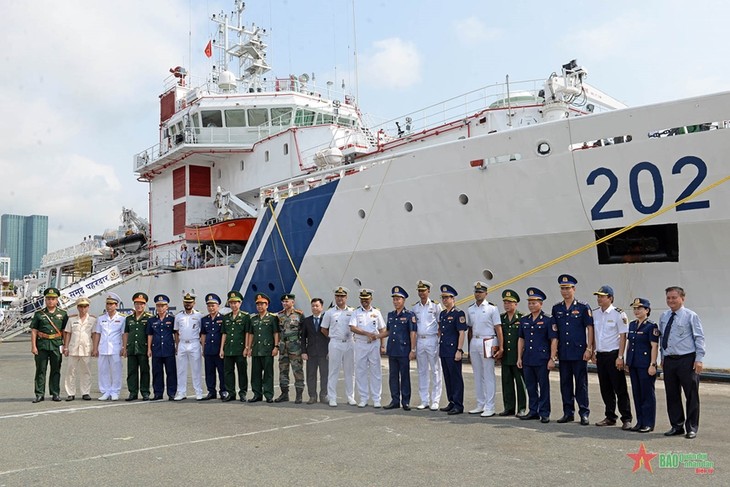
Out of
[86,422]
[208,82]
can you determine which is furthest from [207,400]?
[208,82]

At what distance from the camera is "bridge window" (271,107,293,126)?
58.8 ft

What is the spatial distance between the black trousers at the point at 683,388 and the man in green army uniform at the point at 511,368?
4.66 ft

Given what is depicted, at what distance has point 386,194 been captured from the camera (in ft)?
35.5

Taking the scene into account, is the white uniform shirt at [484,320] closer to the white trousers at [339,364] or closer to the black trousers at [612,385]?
the black trousers at [612,385]

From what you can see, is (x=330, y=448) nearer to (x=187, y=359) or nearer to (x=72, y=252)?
(x=187, y=359)

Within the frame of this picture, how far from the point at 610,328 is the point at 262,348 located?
3.98 m

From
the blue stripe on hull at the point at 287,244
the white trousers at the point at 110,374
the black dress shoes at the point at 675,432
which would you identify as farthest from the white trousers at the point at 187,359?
the black dress shoes at the point at 675,432

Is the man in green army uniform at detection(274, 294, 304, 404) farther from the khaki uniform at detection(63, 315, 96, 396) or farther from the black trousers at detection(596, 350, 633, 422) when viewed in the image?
the black trousers at detection(596, 350, 633, 422)

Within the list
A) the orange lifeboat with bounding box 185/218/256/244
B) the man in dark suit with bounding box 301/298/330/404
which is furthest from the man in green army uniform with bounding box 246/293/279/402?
the orange lifeboat with bounding box 185/218/256/244

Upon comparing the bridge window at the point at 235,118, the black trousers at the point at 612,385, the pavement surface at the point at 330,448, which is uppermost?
the bridge window at the point at 235,118

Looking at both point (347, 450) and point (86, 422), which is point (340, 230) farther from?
point (347, 450)

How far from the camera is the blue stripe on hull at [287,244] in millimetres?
12094

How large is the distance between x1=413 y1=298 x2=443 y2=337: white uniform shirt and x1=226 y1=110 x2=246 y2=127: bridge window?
12285 millimetres

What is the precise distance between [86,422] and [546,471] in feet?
14.8
